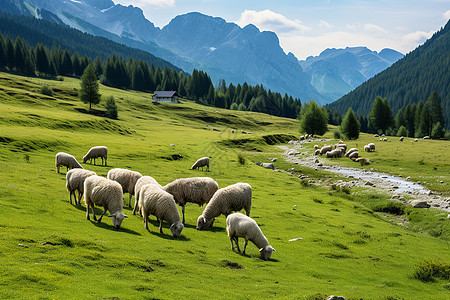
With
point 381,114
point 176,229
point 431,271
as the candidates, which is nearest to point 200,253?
point 176,229

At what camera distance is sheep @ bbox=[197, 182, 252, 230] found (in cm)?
1870

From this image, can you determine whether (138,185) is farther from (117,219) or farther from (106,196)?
(117,219)

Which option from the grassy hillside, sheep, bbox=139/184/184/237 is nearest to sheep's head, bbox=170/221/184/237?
sheep, bbox=139/184/184/237

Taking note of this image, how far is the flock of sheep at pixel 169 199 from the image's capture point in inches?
618

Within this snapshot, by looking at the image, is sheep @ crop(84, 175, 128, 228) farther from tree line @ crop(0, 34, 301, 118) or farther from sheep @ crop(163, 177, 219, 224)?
tree line @ crop(0, 34, 301, 118)

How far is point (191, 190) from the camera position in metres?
20.3

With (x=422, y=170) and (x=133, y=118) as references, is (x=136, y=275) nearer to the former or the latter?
(x=422, y=170)

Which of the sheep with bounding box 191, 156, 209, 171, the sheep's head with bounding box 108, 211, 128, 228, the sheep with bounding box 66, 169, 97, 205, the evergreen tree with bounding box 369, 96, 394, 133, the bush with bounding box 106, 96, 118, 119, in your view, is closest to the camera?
the sheep's head with bounding box 108, 211, 128, 228

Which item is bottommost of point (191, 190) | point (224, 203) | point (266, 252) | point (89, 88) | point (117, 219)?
point (266, 252)

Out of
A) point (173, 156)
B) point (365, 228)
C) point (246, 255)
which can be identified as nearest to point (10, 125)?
point (173, 156)

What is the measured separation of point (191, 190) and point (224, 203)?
256cm

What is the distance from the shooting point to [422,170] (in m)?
47.0

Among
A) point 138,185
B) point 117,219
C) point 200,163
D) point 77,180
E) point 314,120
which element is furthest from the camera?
point 314,120

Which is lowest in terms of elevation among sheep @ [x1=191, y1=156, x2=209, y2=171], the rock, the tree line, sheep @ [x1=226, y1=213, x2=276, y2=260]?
sheep @ [x1=191, y1=156, x2=209, y2=171]
